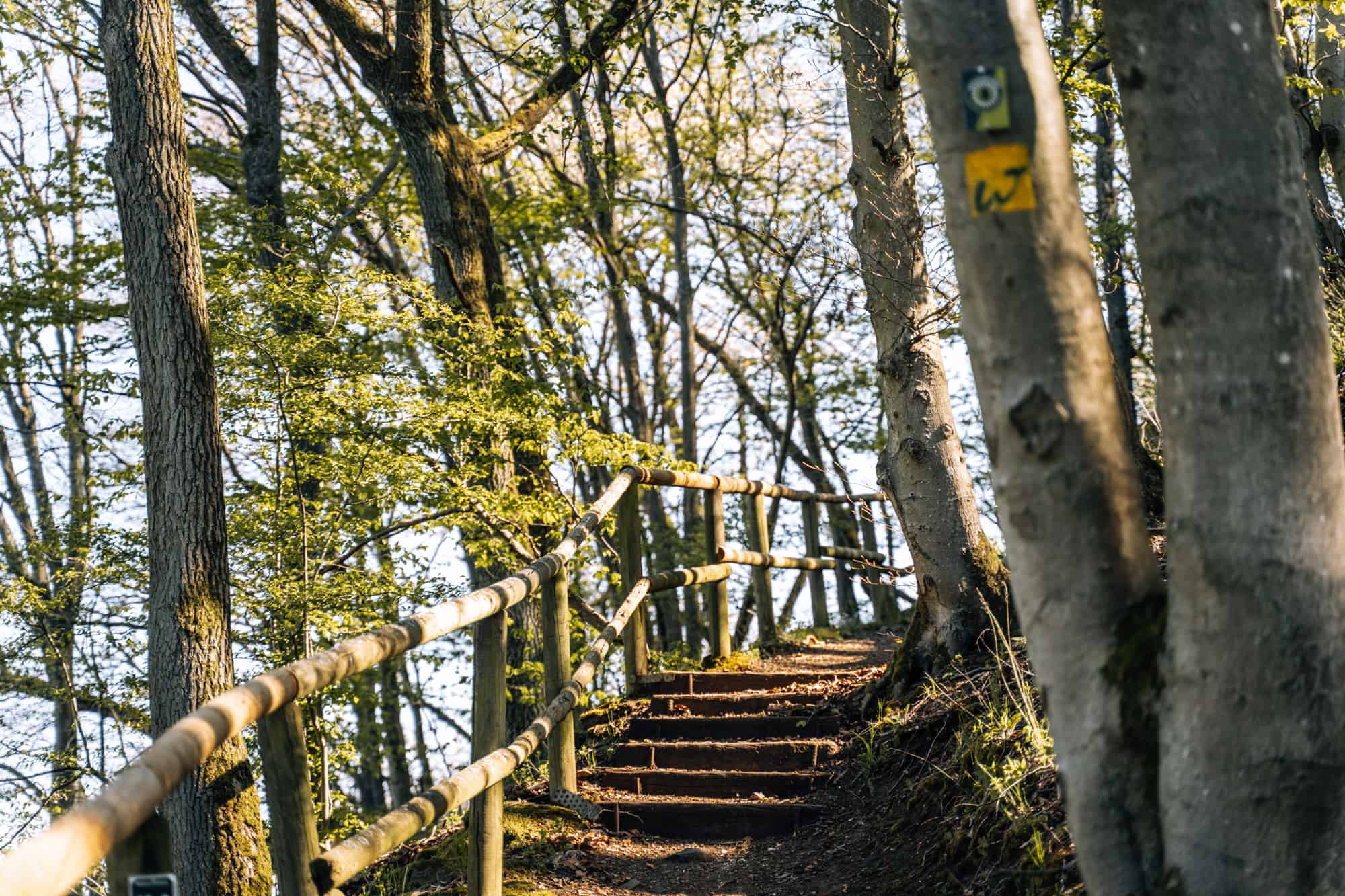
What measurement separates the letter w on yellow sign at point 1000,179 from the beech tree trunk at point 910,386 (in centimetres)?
328

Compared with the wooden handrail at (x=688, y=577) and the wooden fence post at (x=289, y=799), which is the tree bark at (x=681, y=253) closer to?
the wooden handrail at (x=688, y=577)

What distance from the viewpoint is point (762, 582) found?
319 inches

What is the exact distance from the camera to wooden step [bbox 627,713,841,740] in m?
5.65

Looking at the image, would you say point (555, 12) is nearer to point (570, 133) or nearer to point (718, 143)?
point (570, 133)

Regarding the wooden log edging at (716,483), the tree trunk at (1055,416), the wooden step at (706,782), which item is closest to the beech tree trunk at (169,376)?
the wooden step at (706,782)

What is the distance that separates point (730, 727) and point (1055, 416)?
3926 mm

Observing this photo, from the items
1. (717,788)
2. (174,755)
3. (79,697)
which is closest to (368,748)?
(79,697)

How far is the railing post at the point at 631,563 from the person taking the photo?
6.21 meters

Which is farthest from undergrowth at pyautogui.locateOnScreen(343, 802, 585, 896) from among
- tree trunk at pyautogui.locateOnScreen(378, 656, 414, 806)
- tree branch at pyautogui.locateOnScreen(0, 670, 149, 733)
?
tree trunk at pyautogui.locateOnScreen(378, 656, 414, 806)

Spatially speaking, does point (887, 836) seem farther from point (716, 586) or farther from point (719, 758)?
point (716, 586)

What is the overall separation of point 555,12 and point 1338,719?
6242mm

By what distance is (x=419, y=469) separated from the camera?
8.00 metres

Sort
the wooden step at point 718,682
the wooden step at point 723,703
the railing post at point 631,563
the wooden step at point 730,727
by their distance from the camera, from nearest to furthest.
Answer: the wooden step at point 730,727 → the wooden step at point 723,703 → the railing post at point 631,563 → the wooden step at point 718,682

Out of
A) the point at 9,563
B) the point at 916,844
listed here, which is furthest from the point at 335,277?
the point at 9,563
